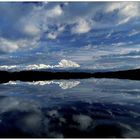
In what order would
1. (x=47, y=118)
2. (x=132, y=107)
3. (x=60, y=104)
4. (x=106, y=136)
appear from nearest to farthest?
(x=106, y=136)
(x=47, y=118)
(x=132, y=107)
(x=60, y=104)

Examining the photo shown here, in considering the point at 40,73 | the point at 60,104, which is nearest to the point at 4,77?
the point at 40,73

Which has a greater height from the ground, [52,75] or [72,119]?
[52,75]

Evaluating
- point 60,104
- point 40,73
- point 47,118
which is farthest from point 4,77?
point 47,118

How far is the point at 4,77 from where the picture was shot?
6456cm

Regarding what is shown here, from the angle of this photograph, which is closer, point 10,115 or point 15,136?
point 15,136

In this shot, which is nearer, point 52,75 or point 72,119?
point 72,119

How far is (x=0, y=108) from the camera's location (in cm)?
1731

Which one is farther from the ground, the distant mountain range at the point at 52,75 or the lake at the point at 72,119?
the distant mountain range at the point at 52,75

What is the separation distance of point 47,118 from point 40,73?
5742cm

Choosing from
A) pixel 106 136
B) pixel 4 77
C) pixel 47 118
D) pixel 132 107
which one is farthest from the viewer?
pixel 4 77

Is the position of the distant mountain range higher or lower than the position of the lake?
higher

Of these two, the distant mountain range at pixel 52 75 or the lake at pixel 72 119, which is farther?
the distant mountain range at pixel 52 75

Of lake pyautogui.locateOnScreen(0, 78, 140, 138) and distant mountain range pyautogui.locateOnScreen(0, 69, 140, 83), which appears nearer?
lake pyautogui.locateOnScreen(0, 78, 140, 138)

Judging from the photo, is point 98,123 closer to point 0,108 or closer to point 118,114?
point 118,114
